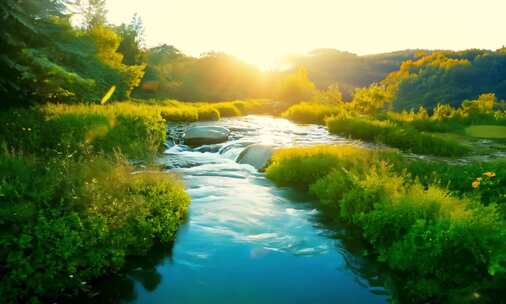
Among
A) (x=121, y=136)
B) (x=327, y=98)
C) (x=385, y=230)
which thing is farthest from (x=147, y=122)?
(x=327, y=98)

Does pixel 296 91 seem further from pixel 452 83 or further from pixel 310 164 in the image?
pixel 310 164

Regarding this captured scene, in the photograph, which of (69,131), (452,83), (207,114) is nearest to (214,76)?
(207,114)

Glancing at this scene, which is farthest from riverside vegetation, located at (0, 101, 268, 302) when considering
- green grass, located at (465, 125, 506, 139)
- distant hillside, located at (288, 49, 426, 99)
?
distant hillside, located at (288, 49, 426, 99)

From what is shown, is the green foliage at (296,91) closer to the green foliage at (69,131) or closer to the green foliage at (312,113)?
the green foliage at (312,113)

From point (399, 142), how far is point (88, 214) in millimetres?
12697

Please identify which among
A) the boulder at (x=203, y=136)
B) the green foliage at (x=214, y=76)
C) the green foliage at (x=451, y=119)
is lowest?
the boulder at (x=203, y=136)

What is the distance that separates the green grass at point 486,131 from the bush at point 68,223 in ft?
52.2

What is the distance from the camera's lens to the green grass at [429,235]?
4863mm

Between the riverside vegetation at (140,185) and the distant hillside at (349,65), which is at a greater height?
the distant hillside at (349,65)

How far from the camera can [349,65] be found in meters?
101

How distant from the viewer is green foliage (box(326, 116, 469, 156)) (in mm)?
13242

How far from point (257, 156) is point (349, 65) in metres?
93.7

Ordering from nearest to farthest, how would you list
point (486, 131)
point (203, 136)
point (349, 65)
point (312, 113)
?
point (203, 136) → point (486, 131) → point (312, 113) → point (349, 65)

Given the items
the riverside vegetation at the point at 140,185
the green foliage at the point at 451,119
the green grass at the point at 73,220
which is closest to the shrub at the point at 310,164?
the riverside vegetation at the point at 140,185
